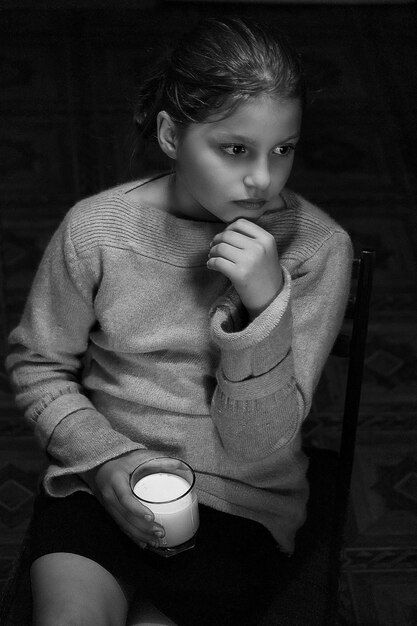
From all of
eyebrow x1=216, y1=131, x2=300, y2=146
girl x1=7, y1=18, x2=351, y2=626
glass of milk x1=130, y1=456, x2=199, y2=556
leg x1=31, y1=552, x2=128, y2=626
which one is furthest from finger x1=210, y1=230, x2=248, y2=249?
leg x1=31, y1=552, x2=128, y2=626

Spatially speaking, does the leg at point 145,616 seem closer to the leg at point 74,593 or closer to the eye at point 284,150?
the leg at point 74,593

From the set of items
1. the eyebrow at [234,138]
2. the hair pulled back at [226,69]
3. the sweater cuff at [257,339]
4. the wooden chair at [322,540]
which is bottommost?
the wooden chair at [322,540]

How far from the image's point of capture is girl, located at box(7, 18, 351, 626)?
1104 millimetres

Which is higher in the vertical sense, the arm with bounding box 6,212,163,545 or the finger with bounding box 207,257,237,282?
the finger with bounding box 207,257,237,282

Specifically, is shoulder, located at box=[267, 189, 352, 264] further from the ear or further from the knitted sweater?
the ear

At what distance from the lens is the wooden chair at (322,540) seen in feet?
3.85

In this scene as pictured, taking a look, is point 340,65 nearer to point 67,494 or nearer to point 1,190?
point 1,190

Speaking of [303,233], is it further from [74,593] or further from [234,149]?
[74,593]

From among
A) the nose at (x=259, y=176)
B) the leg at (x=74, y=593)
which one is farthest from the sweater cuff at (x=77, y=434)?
the nose at (x=259, y=176)

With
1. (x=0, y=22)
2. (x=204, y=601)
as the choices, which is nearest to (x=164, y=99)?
(x=204, y=601)

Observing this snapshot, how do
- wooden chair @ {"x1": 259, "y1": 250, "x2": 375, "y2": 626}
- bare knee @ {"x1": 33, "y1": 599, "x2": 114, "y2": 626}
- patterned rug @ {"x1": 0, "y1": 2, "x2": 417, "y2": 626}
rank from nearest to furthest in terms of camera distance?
bare knee @ {"x1": 33, "y1": 599, "x2": 114, "y2": 626}, wooden chair @ {"x1": 259, "y1": 250, "x2": 375, "y2": 626}, patterned rug @ {"x1": 0, "y1": 2, "x2": 417, "y2": 626}

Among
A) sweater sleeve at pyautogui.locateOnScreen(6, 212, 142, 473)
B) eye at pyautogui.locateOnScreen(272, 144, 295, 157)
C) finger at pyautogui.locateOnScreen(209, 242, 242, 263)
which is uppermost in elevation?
eye at pyautogui.locateOnScreen(272, 144, 295, 157)

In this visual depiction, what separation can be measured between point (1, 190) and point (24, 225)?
206mm

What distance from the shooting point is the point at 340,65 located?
11.0 feet
